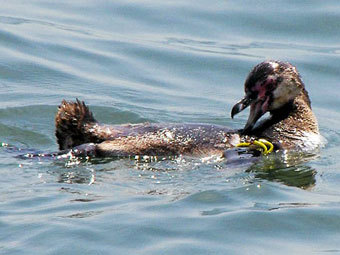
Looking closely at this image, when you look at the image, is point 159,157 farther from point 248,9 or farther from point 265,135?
point 248,9

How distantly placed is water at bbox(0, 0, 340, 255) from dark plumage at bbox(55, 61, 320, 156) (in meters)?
0.18

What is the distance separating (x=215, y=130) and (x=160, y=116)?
7.77 feet

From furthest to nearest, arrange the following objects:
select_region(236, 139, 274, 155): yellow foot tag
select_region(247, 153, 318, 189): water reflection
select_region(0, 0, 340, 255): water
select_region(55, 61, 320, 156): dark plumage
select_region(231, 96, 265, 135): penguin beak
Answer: select_region(231, 96, 265, 135): penguin beak
select_region(236, 139, 274, 155): yellow foot tag
select_region(55, 61, 320, 156): dark plumage
select_region(247, 153, 318, 189): water reflection
select_region(0, 0, 340, 255): water

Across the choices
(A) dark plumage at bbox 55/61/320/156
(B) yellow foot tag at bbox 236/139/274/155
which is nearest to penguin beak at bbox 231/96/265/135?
(A) dark plumage at bbox 55/61/320/156

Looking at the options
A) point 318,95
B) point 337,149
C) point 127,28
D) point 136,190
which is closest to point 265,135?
point 337,149

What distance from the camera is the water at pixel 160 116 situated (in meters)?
7.39

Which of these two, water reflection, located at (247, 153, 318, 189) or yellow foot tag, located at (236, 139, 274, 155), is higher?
yellow foot tag, located at (236, 139, 274, 155)

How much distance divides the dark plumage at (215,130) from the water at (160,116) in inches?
6.9

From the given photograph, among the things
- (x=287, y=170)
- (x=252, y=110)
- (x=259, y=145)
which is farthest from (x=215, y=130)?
(x=287, y=170)

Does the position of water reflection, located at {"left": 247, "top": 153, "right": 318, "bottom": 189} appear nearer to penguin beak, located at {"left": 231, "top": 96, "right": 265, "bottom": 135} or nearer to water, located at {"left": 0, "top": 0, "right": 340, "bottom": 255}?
water, located at {"left": 0, "top": 0, "right": 340, "bottom": 255}

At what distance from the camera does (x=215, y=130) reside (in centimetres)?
954

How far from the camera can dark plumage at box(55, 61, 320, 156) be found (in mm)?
9289

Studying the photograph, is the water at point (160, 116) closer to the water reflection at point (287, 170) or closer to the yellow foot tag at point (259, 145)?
the water reflection at point (287, 170)

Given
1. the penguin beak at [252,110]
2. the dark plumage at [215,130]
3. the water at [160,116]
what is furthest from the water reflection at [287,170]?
the penguin beak at [252,110]
